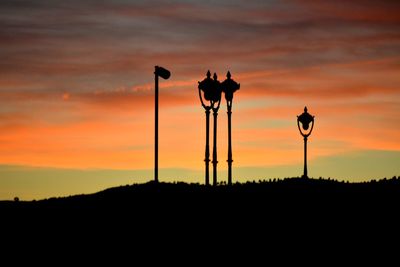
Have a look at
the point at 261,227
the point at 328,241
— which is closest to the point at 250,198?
the point at 261,227

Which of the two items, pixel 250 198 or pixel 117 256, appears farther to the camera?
pixel 250 198

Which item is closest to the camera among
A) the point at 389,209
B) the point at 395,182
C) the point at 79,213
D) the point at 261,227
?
the point at 261,227

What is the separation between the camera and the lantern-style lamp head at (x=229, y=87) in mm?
42781

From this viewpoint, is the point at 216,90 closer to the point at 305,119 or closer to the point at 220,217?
the point at 220,217

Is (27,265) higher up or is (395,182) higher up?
(395,182)

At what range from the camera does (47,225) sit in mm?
38438

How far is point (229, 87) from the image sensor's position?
43.0 m

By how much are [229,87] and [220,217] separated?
9.00 meters

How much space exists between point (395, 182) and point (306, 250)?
44.4 ft

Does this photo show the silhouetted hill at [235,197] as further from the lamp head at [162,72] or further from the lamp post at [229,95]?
the lamp head at [162,72]

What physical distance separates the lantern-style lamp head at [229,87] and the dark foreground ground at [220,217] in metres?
4.37

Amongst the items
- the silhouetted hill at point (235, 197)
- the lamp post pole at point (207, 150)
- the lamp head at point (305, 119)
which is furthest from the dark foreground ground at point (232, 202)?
the lamp head at point (305, 119)

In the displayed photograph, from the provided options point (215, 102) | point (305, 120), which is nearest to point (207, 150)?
point (215, 102)

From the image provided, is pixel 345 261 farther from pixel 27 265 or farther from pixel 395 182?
pixel 395 182
